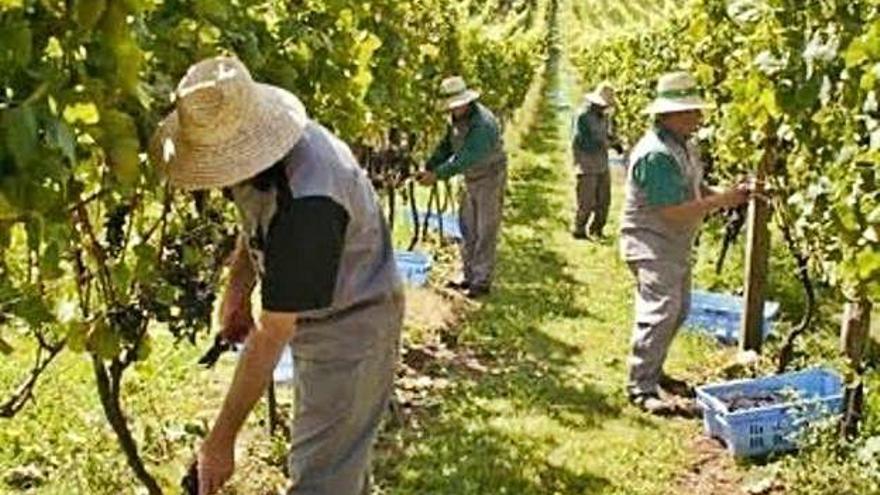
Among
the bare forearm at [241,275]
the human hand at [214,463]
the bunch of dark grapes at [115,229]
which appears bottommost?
the human hand at [214,463]

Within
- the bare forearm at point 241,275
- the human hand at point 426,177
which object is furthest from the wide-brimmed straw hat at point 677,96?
the bare forearm at point 241,275

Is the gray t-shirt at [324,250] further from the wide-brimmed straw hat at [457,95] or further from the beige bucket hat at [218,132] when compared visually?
the wide-brimmed straw hat at [457,95]

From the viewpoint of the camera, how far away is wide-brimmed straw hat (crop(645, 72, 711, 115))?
627 centimetres

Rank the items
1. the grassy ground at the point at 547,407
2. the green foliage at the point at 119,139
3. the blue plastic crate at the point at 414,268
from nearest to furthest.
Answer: the green foliage at the point at 119,139, the grassy ground at the point at 547,407, the blue plastic crate at the point at 414,268

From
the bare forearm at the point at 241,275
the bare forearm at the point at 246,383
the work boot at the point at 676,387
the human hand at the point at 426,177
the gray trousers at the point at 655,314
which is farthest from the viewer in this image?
the human hand at the point at 426,177

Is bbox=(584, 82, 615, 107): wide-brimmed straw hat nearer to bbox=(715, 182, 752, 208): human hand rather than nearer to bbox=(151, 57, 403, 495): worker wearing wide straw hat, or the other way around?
bbox=(715, 182, 752, 208): human hand

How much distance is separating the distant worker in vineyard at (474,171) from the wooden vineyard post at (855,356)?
129 inches

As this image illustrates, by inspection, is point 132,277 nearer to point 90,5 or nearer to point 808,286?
point 90,5

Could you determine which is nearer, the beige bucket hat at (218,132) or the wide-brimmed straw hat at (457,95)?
the beige bucket hat at (218,132)

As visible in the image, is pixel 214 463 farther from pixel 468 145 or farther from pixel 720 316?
pixel 468 145

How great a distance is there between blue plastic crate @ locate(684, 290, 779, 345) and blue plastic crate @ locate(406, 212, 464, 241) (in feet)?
12.6

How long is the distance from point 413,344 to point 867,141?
4074mm

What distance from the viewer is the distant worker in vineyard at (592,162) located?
40.7 ft

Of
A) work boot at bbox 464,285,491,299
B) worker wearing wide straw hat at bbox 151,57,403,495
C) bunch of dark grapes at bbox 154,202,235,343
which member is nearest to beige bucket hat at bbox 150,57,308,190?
worker wearing wide straw hat at bbox 151,57,403,495
